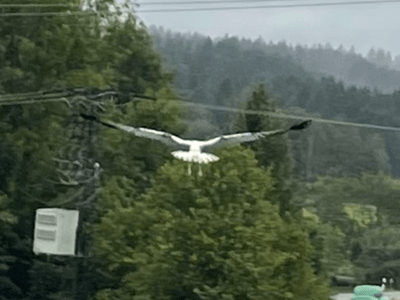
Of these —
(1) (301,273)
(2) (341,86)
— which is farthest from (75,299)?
(2) (341,86)

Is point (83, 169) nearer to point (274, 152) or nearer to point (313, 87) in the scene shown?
point (274, 152)

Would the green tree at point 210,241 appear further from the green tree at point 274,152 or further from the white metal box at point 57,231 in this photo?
the green tree at point 274,152

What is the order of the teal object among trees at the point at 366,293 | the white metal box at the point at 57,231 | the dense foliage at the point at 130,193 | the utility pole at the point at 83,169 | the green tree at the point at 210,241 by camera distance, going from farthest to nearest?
1. the dense foliage at the point at 130,193
2. the green tree at the point at 210,241
3. the white metal box at the point at 57,231
4. the utility pole at the point at 83,169
5. the teal object among trees at the point at 366,293

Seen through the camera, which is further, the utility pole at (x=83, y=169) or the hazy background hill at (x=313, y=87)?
the hazy background hill at (x=313, y=87)

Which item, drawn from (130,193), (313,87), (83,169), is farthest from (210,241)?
(313,87)

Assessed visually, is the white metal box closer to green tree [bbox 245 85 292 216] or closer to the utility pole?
the utility pole

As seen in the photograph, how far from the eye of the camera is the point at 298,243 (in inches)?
1415

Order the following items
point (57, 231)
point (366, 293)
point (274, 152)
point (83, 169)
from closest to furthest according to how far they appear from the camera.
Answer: point (366, 293), point (83, 169), point (57, 231), point (274, 152)

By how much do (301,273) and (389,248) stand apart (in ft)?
145

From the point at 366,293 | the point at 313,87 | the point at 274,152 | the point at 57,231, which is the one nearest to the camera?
the point at 366,293

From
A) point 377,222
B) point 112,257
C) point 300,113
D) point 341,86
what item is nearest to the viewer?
point 112,257

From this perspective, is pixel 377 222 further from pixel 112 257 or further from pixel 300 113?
pixel 112 257

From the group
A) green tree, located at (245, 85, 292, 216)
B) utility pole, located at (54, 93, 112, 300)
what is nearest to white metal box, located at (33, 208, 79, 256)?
utility pole, located at (54, 93, 112, 300)

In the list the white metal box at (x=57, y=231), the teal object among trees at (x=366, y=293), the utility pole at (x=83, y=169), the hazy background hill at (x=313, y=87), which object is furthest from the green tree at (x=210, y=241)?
the hazy background hill at (x=313, y=87)
